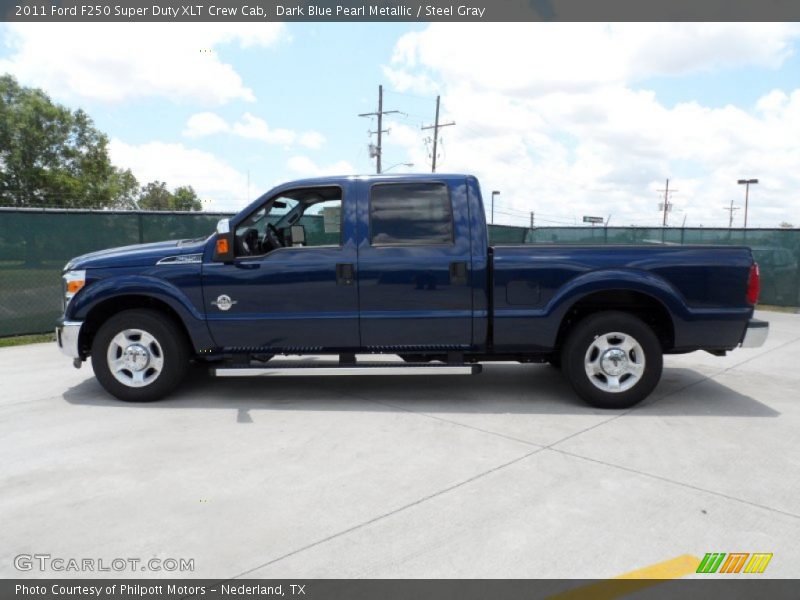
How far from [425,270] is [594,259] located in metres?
1.46

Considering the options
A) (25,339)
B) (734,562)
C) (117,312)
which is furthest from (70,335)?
(734,562)

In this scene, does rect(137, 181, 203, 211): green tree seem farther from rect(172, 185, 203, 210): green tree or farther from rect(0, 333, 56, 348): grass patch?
rect(0, 333, 56, 348): grass patch

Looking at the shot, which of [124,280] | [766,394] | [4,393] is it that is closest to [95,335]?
[124,280]

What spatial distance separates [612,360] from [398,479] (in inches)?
96.5

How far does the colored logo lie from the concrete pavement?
55 millimetres

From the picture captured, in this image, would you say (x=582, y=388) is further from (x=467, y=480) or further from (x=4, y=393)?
(x=4, y=393)

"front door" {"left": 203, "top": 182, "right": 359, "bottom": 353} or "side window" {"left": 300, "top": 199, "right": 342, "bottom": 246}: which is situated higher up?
"side window" {"left": 300, "top": 199, "right": 342, "bottom": 246}

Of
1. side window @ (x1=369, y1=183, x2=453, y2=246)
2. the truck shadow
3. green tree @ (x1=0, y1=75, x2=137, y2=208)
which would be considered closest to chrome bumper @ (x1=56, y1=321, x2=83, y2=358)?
the truck shadow

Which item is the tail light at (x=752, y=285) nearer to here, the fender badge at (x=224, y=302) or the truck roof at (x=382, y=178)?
the truck roof at (x=382, y=178)

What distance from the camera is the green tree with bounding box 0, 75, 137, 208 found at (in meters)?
56.4

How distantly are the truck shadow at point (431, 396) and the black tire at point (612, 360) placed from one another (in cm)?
16

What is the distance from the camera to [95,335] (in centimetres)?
555
